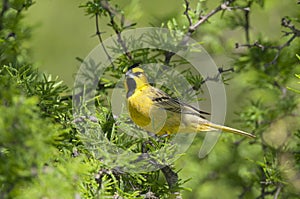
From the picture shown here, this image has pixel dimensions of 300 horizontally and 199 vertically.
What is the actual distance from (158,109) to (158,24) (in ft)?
1.59

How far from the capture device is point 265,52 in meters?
3.32

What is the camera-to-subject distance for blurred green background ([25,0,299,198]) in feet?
11.0

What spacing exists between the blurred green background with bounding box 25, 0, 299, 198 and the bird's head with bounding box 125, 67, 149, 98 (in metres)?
0.27

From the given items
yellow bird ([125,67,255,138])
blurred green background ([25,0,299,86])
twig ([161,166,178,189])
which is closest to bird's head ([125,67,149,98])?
yellow bird ([125,67,255,138])

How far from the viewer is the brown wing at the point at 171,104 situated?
2.77 metres

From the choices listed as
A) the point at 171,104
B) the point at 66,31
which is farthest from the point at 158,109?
the point at 66,31

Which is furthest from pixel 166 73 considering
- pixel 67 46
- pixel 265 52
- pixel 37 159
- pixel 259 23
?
pixel 67 46

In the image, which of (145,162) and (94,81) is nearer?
(145,162)

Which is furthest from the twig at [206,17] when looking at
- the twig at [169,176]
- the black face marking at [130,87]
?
the twig at [169,176]

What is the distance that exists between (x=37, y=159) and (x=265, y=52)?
2329mm

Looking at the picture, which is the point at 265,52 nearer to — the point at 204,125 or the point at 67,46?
the point at 204,125

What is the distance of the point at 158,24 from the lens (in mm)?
3086

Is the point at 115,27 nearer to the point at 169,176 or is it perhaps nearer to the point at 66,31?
the point at 169,176

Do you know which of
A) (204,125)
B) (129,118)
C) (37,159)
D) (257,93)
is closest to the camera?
(37,159)
